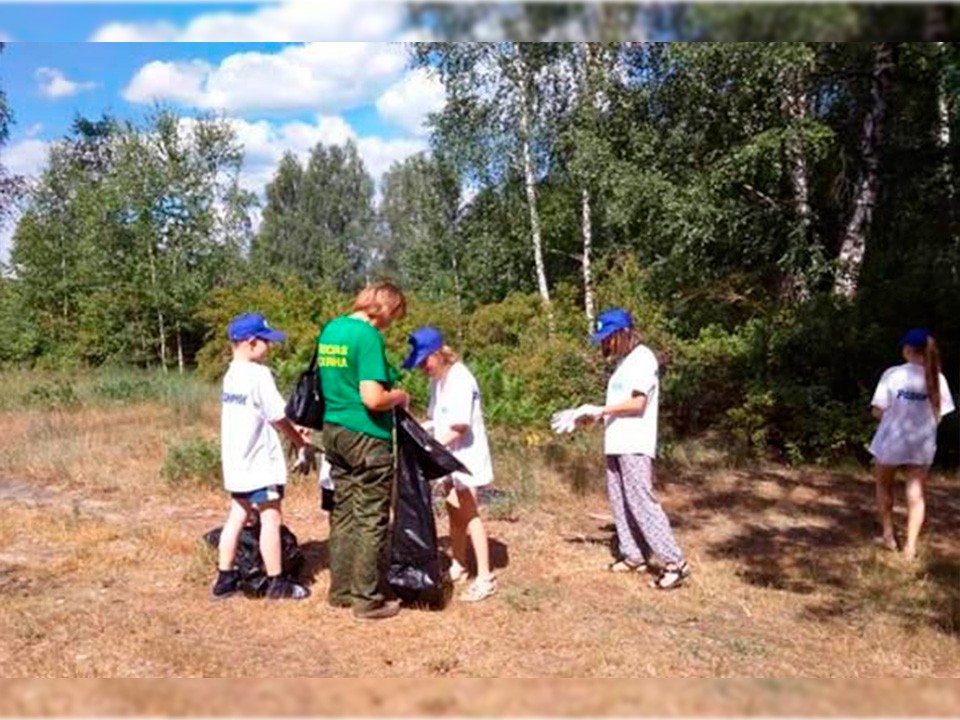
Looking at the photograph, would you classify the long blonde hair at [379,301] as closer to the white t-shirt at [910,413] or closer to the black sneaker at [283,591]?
the black sneaker at [283,591]

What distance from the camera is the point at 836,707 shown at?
191 cm

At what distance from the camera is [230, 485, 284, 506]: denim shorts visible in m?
4.86

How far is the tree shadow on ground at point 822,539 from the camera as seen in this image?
526cm

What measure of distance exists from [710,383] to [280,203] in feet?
133

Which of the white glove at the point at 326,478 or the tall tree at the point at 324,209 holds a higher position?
the tall tree at the point at 324,209

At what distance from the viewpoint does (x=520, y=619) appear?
4684 millimetres

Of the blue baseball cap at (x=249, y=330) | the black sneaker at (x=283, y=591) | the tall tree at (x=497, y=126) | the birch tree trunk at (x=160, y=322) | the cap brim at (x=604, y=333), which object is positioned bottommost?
the black sneaker at (x=283, y=591)

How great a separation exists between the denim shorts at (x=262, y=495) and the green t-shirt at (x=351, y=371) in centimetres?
59

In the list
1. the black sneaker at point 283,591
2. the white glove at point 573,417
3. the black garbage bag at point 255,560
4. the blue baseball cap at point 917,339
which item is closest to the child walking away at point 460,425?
the white glove at point 573,417

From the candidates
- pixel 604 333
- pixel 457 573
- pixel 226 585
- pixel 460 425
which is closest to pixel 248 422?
pixel 226 585

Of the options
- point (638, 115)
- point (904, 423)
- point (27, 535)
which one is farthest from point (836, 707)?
point (638, 115)

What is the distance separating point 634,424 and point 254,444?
2142 millimetres

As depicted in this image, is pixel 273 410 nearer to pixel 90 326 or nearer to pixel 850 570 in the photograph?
pixel 850 570

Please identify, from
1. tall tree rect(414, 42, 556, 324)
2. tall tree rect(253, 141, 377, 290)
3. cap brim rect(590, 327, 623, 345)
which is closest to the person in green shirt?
cap brim rect(590, 327, 623, 345)
